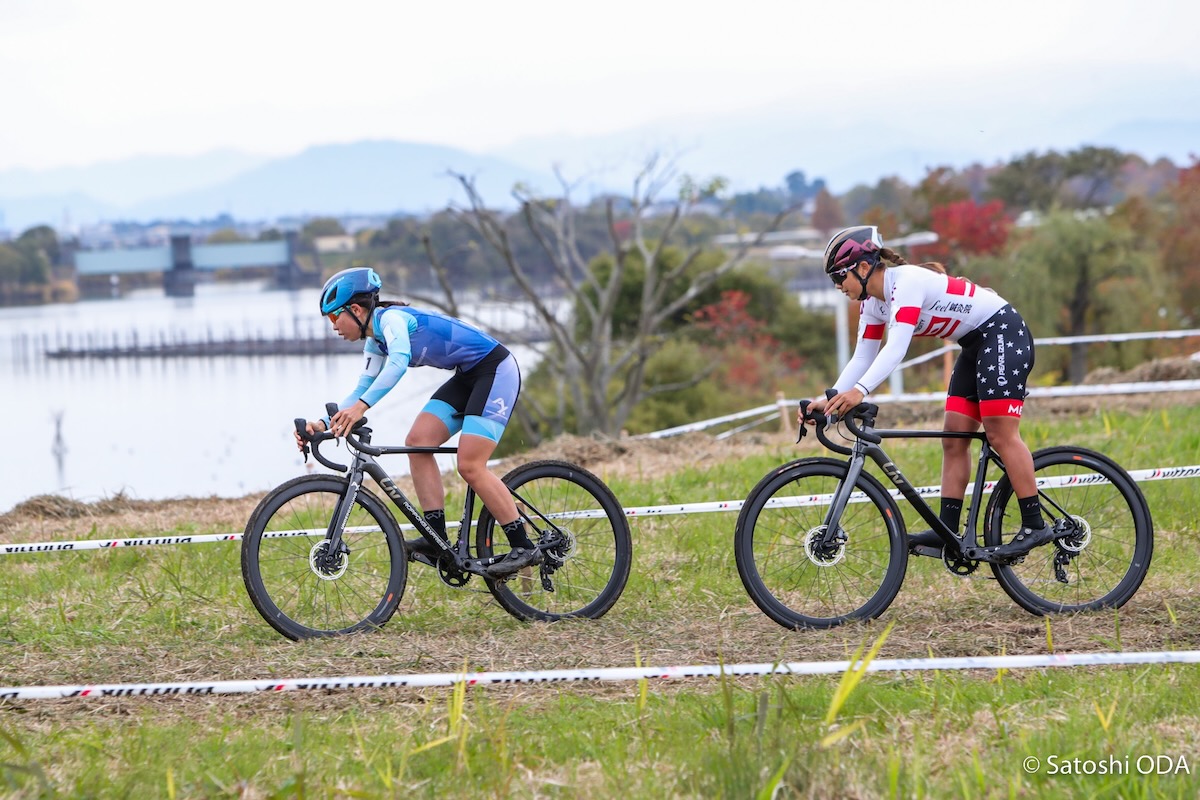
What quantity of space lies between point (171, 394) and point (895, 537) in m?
68.3

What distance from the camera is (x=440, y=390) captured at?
644 centimetres

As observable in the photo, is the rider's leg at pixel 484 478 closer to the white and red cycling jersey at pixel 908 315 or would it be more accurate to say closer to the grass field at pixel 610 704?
the grass field at pixel 610 704

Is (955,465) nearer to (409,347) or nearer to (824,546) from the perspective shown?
(824,546)

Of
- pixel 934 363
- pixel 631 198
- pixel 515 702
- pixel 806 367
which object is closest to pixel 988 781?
A: pixel 515 702

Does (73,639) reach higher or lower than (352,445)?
lower

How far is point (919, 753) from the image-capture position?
159 inches

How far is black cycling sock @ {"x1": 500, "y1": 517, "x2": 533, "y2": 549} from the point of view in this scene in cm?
622

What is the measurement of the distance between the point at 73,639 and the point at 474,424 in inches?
94.6

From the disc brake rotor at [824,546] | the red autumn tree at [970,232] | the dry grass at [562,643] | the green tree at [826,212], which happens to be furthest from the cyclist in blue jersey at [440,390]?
the green tree at [826,212]

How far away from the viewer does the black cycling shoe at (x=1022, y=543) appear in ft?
19.7

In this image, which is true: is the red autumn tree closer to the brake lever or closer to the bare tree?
the bare tree

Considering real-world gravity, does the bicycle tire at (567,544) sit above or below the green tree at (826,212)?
below

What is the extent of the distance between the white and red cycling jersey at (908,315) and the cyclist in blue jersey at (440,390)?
5.95 feet

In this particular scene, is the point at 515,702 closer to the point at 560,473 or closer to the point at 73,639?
the point at 560,473
